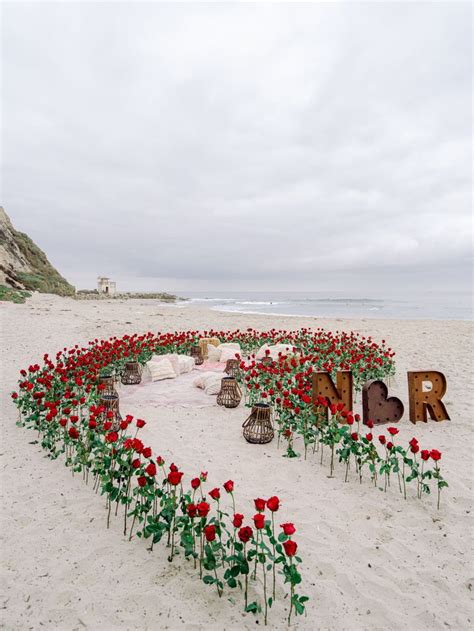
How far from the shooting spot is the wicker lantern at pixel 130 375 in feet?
28.6

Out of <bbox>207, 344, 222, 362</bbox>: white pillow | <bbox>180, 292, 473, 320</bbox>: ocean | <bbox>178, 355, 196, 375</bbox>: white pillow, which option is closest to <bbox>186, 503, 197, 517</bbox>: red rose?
<bbox>178, 355, 196, 375</bbox>: white pillow

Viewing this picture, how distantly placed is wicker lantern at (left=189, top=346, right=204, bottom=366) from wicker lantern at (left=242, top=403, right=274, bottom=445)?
5771 millimetres

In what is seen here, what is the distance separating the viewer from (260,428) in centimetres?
552

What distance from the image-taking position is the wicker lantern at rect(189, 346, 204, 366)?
36.7ft

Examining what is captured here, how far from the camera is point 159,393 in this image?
7883mm

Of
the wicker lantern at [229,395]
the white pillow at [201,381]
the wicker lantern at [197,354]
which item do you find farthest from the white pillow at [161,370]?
the wicker lantern at [229,395]

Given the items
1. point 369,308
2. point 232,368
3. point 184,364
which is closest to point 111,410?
point 232,368

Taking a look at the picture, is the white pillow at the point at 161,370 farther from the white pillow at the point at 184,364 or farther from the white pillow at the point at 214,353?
the white pillow at the point at 214,353

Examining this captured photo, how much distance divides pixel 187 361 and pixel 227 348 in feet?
4.91

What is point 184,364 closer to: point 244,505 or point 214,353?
point 214,353

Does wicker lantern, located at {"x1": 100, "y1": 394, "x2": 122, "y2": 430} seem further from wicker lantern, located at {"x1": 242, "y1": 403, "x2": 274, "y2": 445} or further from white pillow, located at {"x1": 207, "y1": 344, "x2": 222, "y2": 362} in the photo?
white pillow, located at {"x1": 207, "y1": 344, "x2": 222, "y2": 362}

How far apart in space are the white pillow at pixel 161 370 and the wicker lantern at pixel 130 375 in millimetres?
435

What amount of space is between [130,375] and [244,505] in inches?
225

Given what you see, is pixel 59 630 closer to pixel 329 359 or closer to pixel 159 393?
pixel 159 393
